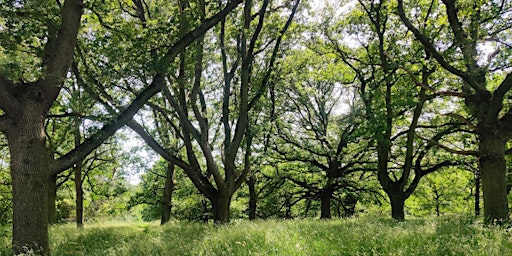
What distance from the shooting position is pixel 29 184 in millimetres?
6629

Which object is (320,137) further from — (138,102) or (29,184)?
(29,184)

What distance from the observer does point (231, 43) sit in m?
13.6

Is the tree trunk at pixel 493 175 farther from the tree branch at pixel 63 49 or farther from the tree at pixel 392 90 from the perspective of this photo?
the tree branch at pixel 63 49

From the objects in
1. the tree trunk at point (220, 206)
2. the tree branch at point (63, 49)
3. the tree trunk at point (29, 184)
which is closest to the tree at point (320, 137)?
the tree trunk at point (220, 206)

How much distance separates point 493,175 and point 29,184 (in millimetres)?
11352

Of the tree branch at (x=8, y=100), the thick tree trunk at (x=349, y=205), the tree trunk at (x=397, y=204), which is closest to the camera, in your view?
the tree branch at (x=8, y=100)

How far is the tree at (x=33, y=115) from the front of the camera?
6.59 meters

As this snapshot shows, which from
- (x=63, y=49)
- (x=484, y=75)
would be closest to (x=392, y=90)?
(x=484, y=75)

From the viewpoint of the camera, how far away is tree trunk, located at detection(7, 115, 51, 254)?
6.54m

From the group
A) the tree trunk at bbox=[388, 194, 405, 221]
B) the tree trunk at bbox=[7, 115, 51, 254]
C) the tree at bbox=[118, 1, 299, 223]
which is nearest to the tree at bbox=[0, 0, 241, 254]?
the tree trunk at bbox=[7, 115, 51, 254]

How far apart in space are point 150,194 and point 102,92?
72.1 feet

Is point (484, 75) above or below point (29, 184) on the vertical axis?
above

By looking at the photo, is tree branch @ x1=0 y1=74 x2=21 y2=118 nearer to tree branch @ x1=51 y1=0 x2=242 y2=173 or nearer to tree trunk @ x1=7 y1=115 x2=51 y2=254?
tree trunk @ x1=7 y1=115 x2=51 y2=254

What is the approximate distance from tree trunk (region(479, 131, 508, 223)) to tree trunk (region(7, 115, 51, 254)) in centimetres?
1068
